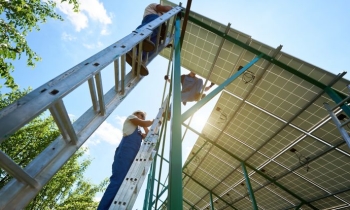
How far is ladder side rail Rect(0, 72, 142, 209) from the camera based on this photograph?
4.49ft

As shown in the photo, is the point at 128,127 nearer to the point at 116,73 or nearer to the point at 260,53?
the point at 116,73

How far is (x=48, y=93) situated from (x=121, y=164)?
6.97ft

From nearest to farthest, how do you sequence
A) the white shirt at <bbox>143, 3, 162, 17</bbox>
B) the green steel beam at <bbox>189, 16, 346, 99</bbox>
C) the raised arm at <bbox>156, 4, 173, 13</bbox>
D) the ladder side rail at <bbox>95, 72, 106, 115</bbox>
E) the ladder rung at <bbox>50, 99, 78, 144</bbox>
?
the ladder rung at <bbox>50, 99, 78, 144</bbox> → the ladder side rail at <bbox>95, 72, 106, 115</bbox> → the white shirt at <bbox>143, 3, 162, 17</bbox> → the raised arm at <bbox>156, 4, 173, 13</bbox> → the green steel beam at <bbox>189, 16, 346, 99</bbox>

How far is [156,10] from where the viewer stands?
4.39m

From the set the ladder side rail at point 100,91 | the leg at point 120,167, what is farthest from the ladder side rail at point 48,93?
the leg at point 120,167

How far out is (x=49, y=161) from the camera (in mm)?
1684

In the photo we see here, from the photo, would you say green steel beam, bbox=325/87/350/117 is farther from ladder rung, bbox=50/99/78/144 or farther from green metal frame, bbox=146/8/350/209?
ladder rung, bbox=50/99/78/144

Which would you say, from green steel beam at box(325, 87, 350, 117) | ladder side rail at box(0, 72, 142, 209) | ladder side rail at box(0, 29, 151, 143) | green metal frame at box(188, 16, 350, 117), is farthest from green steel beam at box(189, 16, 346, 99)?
ladder side rail at box(0, 29, 151, 143)

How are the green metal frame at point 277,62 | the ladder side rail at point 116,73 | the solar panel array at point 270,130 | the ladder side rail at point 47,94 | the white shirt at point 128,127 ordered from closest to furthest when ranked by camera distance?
the ladder side rail at point 47,94 → the ladder side rail at point 116,73 → the white shirt at point 128,127 → the green metal frame at point 277,62 → the solar panel array at point 270,130

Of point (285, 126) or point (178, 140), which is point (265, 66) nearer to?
point (285, 126)

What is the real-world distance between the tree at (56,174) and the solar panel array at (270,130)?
7.30 meters

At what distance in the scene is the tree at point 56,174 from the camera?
8.55 meters

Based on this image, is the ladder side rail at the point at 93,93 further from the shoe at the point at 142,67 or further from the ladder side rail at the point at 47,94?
→ the shoe at the point at 142,67

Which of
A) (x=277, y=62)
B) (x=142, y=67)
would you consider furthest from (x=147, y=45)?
(x=277, y=62)
